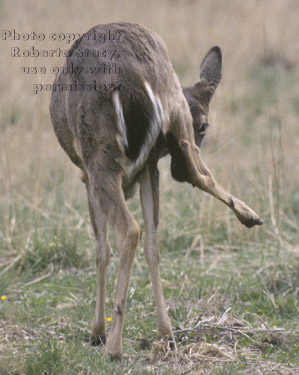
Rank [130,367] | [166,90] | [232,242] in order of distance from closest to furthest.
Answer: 1. [130,367]
2. [166,90]
3. [232,242]

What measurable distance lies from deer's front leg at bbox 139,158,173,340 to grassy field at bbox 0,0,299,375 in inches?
7.8

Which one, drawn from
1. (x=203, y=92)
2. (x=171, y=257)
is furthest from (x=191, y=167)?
(x=171, y=257)

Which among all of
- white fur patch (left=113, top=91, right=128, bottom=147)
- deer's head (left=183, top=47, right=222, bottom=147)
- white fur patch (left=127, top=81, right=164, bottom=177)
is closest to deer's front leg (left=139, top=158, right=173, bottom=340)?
white fur patch (left=127, top=81, right=164, bottom=177)

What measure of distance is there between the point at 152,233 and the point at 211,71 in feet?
5.03

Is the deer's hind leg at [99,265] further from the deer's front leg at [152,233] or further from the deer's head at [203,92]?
the deer's head at [203,92]

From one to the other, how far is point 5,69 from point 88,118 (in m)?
7.79

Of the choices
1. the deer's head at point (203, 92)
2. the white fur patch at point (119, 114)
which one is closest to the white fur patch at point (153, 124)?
the white fur patch at point (119, 114)

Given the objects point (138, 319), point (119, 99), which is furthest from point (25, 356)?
point (119, 99)

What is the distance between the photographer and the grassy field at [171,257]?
4238mm

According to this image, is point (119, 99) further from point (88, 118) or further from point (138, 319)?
point (138, 319)

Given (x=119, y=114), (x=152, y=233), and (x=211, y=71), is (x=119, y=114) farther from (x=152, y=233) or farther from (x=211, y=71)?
(x=211, y=71)

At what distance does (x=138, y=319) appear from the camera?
16.6 ft

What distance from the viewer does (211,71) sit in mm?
5379

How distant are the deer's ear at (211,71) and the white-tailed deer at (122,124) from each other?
1062 millimetres
